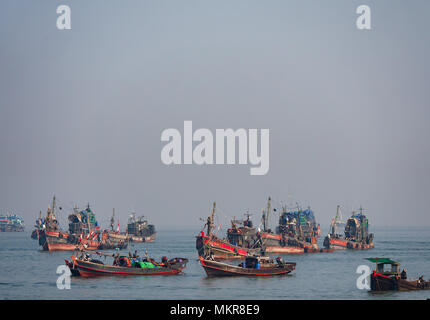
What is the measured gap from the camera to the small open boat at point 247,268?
107m

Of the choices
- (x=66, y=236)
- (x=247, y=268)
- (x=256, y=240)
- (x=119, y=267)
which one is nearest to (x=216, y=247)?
(x=256, y=240)

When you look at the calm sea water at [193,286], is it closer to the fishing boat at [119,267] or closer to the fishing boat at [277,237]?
the fishing boat at [119,267]

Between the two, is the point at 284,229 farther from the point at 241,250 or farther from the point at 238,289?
the point at 238,289

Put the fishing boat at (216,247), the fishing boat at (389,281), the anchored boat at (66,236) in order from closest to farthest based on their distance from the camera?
the fishing boat at (389,281) < the fishing boat at (216,247) < the anchored boat at (66,236)

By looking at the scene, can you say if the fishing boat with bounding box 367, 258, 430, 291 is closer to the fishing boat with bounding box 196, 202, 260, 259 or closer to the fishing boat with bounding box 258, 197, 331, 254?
the fishing boat with bounding box 196, 202, 260, 259

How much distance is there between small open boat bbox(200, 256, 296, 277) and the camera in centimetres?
10719

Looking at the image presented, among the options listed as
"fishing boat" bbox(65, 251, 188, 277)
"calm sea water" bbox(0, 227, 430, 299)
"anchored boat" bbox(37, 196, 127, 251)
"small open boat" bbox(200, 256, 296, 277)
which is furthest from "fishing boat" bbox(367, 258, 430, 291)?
"anchored boat" bbox(37, 196, 127, 251)

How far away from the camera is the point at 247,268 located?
108 metres

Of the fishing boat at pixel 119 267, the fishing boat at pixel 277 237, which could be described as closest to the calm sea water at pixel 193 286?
the fishing boat at pixel 119 267

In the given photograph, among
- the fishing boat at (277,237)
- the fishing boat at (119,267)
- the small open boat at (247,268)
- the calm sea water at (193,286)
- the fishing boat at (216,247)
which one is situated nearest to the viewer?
the calm sea water at (193,286)
